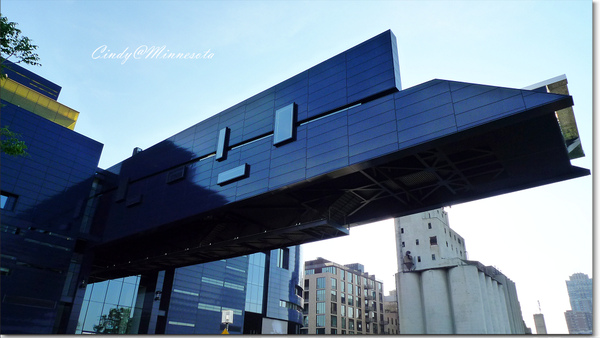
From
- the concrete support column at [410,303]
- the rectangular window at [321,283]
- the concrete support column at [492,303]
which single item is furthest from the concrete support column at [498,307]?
the rectangular window at [321,283]

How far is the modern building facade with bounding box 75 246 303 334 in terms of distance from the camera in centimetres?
5122

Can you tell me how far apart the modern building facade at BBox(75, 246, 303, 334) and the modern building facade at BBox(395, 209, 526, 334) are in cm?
2251

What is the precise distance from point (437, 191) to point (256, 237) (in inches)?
543

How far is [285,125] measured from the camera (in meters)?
29.0

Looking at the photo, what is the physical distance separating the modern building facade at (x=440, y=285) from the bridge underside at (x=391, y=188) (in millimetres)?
48283

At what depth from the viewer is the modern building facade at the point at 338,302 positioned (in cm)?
11081

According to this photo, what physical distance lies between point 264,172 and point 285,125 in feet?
12.3

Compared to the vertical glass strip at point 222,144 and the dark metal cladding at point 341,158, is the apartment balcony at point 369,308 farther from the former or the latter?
the vertical glass strip at point 222,144

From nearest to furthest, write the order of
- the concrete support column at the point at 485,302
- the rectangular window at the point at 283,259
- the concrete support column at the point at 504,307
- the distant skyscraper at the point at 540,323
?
the distant skyscraper at the point at 540,323 < the concrete support column at the point at 485,302 < the rectangular window at the point at 283,259 < the concrete support column at the point at 504,307

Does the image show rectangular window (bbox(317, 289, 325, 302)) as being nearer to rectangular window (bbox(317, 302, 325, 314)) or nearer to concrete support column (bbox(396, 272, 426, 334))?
rectangular window (bbox(317, 302, 325, 314))

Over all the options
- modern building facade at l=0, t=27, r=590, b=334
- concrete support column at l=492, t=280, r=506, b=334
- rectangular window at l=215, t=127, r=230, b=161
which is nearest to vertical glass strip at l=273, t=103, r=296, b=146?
modern building facade at l=0, t=27, r=590, b=334

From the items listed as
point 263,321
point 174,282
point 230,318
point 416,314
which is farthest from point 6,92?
point 416,314

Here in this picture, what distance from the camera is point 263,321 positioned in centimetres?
7406

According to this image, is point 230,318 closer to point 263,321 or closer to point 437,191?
point 437,191
